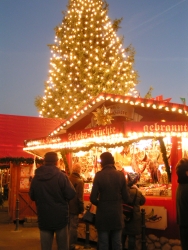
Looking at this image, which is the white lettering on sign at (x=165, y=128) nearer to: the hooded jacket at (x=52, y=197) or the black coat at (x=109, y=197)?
the black coat at (x=109, y=197)

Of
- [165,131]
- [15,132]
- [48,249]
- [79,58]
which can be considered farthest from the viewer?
[79,58]

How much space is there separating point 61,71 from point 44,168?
2201cm

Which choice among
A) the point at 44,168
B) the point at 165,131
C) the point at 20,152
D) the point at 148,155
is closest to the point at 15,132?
the point at 20,152

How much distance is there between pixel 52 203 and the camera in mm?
6000

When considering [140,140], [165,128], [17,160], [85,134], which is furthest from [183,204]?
[17,160]

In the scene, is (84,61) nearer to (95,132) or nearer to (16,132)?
(16,132)

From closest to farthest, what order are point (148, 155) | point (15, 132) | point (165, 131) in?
point (165, 131) < point (148, 155) < point (15, 132)

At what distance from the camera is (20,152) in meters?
17.7

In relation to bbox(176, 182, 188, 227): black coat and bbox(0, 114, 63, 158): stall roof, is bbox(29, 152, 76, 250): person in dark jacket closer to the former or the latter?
bbox(176, 182, 188, 227): black coat

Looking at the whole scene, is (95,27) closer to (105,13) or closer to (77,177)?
(105,13)

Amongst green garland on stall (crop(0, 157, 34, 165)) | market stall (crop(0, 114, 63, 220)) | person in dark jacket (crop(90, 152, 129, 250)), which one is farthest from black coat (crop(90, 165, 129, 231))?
market stall (crop(0, 114, 63, 220))

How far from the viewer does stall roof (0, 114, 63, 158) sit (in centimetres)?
1725

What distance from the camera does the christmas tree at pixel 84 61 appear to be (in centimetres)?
2694

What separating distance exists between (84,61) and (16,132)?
1123 centimetres
